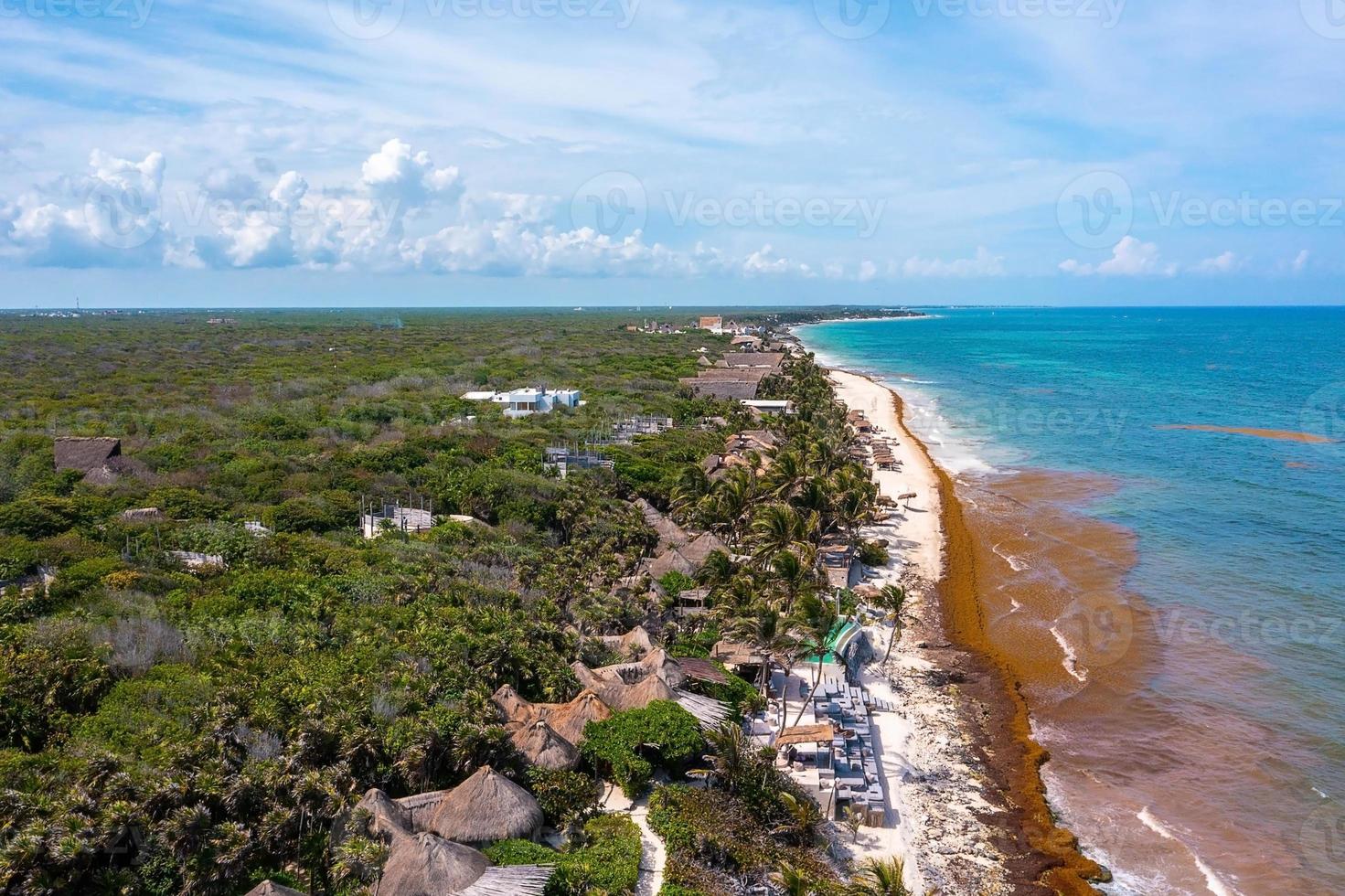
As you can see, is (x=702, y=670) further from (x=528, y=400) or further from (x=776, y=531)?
(x=528, y=400)

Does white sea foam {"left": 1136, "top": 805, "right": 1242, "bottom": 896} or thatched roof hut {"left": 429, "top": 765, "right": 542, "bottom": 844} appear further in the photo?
white sea foam {"left": 1136, "top": 805, "right": 1242, "bottom": 896}

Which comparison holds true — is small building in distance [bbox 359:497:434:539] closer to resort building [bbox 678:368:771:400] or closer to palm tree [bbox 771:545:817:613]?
palm tree [bbox 771:545:817:613]

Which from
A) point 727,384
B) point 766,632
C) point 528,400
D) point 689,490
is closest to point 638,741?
point 766,632

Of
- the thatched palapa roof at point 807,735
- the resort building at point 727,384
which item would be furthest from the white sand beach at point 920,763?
the resort building at point 727,384

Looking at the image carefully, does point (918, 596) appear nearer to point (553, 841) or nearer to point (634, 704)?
point (634, 704)

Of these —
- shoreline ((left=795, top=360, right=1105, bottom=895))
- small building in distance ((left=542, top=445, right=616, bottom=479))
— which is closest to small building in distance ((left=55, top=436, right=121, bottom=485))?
small building in distance ((left=542, top=445, right=616, bottom=479))

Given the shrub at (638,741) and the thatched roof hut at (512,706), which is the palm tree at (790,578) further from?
the thatched roof hut at (512,706)

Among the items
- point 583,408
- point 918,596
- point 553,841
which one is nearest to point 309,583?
point 553,841
